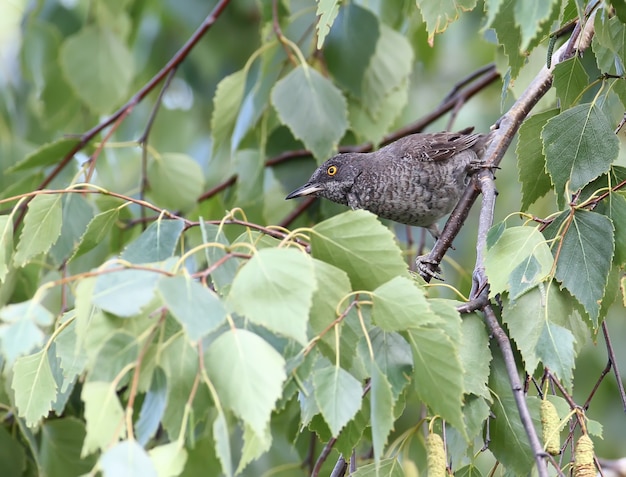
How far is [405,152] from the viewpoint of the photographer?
4.59 meters

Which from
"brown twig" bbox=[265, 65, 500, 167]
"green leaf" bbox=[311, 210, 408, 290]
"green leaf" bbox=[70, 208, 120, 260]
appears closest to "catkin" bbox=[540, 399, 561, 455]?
"green leaf" bbox=[311, 210, 408, 290]

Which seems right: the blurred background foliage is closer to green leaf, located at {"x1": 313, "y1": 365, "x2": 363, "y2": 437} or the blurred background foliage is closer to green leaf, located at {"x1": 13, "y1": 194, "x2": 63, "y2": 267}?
green leaf, located at {"x1": 13, "y1": 194, "x2": 63, "y2": 267}

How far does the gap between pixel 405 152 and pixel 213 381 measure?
292 cm

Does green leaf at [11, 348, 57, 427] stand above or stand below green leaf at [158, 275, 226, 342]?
below

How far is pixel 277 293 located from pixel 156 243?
2.06 feet

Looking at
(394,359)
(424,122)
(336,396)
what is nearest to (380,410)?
(336,396)

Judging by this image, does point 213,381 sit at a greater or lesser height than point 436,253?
greater

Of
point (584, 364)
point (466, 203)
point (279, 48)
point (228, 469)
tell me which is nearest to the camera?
point (228, 469)

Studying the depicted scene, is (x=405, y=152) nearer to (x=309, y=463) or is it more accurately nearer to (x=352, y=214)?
(x=309, y=463)

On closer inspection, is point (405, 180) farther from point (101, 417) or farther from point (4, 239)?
Answer: point (101, 417)

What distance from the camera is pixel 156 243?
240cm

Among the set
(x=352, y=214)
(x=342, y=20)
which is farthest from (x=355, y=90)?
(x=352, y=214)

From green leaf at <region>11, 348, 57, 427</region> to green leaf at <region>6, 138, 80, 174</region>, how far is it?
79.5 inches

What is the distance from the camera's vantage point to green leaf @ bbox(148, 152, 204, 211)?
15.3 ft
